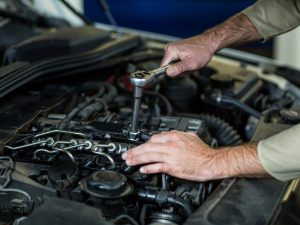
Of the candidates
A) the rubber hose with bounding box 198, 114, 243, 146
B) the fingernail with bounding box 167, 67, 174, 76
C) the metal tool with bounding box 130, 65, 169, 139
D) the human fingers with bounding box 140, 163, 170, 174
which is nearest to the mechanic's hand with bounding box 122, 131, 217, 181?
the human fingers with bounding box 140, 163, 170, 174

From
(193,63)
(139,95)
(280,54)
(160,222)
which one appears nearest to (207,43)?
(193,63)

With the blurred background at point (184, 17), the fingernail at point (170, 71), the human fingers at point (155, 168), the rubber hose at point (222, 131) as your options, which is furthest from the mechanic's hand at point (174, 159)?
the blurred background at point (184, 17)

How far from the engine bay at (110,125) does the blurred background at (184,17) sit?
1705 millimetres

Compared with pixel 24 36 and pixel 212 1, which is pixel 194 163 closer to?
pixel 24 36

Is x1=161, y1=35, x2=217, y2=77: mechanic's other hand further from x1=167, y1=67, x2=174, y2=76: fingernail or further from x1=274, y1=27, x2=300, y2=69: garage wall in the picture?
x1=274, y1=27, x2=300, y2=69: garage wall

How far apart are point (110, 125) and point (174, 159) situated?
27 cm

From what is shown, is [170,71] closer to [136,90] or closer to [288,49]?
[136,90]

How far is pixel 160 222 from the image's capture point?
1.06 meters

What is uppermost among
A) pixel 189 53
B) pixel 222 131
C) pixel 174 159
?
pixel 189 53

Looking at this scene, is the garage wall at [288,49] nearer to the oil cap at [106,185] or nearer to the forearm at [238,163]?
the forearm at [238,163]

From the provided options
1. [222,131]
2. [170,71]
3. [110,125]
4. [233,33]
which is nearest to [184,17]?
[233,33]

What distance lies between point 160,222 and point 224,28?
81cm

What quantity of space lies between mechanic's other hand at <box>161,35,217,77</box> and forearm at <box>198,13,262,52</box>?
26mm

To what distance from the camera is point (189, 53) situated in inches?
60.3
